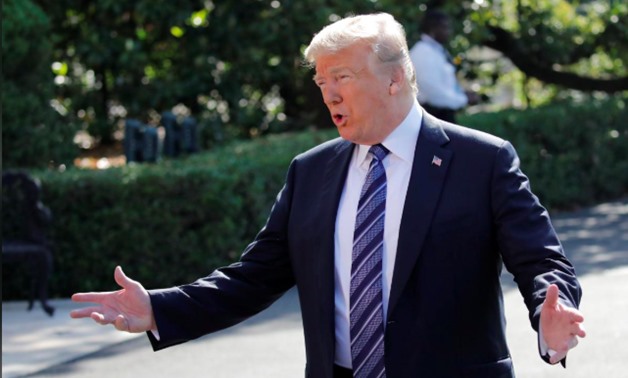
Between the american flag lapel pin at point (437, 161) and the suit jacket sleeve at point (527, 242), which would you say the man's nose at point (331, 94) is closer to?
the american flag lapel pin at point (437, 161)

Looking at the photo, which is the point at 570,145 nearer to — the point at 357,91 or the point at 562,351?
the point at 357,91

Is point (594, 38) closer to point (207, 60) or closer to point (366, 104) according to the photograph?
point (207, 60)

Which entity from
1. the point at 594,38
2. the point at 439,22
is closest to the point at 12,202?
the point at 439,22

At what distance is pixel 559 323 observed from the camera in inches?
128

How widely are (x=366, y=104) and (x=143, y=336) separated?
5.25 m

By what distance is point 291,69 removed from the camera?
15227 millimetres

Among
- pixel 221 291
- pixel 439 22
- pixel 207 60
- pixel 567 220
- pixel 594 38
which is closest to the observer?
pixel 221 291

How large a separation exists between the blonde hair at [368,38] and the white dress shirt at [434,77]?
754cm

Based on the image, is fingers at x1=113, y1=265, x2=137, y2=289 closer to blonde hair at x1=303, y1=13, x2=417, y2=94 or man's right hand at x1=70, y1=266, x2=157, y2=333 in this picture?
man's right hand at x1=70, y1=266, x2=157, y2=333

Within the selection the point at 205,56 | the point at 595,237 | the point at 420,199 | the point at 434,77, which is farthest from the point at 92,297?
the point at 205,56

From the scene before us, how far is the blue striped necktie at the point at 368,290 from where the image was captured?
11.8ft

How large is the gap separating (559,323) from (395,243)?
0.55 meters

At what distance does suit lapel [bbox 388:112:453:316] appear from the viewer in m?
3.53

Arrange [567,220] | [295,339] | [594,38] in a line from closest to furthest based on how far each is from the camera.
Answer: [295,339], [567,220], [594,38]
